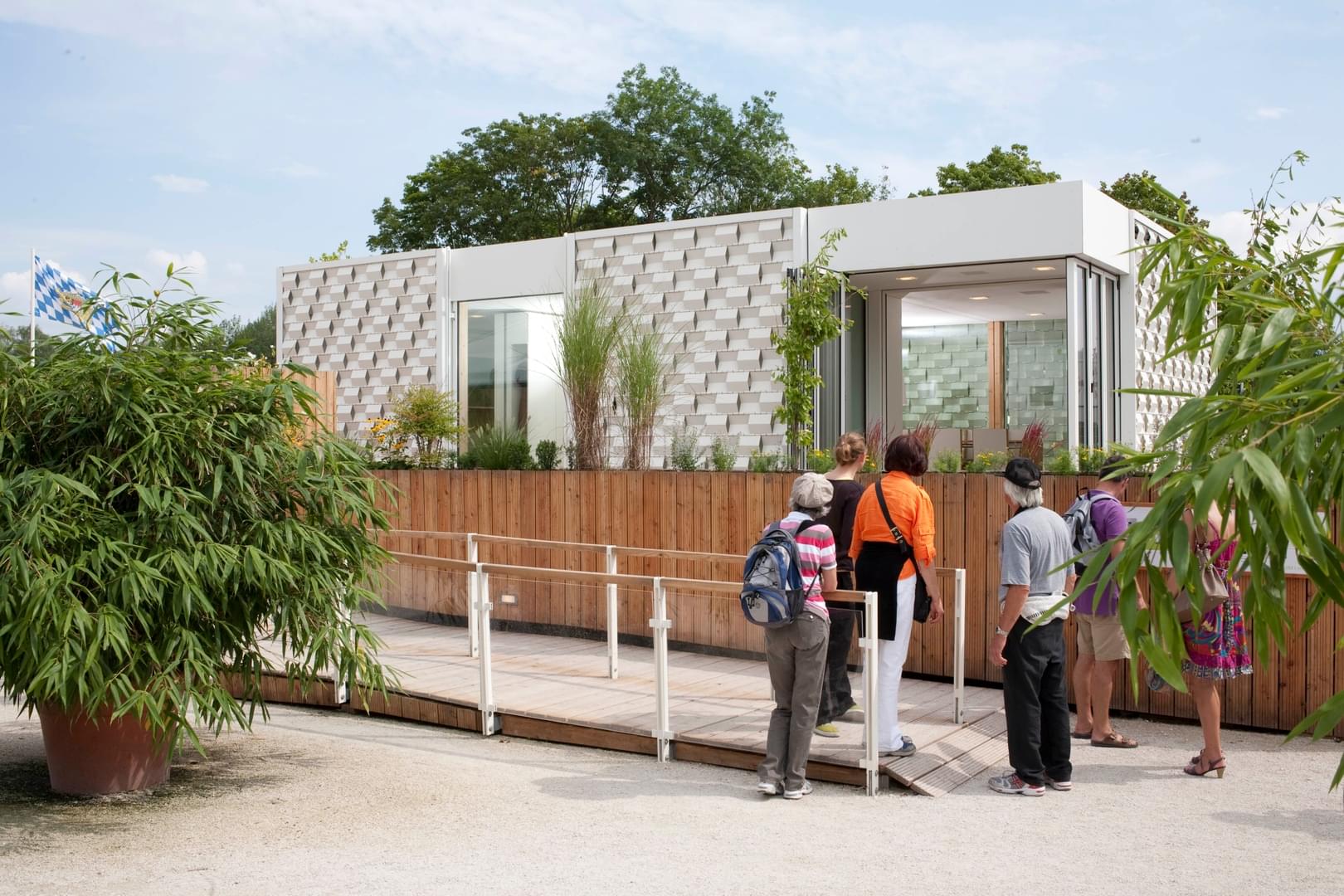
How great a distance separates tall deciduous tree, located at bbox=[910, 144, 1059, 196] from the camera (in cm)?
3547

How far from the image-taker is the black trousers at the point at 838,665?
6.79m

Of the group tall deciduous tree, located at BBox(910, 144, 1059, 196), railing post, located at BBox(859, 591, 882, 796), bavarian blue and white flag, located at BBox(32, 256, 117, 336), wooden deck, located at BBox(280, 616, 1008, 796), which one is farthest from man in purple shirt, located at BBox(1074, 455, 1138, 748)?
tall deciduous tree, located at BBox(910, 144, 1059, 196)

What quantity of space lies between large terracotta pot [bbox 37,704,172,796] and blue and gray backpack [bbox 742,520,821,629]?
3.26 m

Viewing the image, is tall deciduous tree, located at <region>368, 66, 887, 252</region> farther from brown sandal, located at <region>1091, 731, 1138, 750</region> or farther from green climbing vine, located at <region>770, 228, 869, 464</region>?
brown sandal, located at <region>1091, 731, 1138, 750</region>

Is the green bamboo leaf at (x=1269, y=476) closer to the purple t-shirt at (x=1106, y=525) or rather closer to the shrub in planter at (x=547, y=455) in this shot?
the purple t-shirt at (x=1106, y=525)

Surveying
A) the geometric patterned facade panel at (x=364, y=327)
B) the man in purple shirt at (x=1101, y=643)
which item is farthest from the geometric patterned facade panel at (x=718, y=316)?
the man in purple shirt at (x=1101, y=643)

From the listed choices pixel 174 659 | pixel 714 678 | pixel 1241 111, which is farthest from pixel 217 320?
pixel 1241 111

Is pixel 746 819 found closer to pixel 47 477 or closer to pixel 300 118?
pixel 47 477

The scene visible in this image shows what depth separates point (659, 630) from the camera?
7.61 metres

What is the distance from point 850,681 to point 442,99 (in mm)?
43403

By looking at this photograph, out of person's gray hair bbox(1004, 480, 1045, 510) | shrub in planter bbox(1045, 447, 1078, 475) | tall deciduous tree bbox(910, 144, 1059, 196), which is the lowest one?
person's gray hair bbox(1004, 480, 1045, 510)

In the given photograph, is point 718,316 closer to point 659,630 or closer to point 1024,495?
point 659,630

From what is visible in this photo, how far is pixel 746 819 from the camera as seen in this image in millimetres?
6043

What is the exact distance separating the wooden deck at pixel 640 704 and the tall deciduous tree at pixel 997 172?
29141 millimetres
